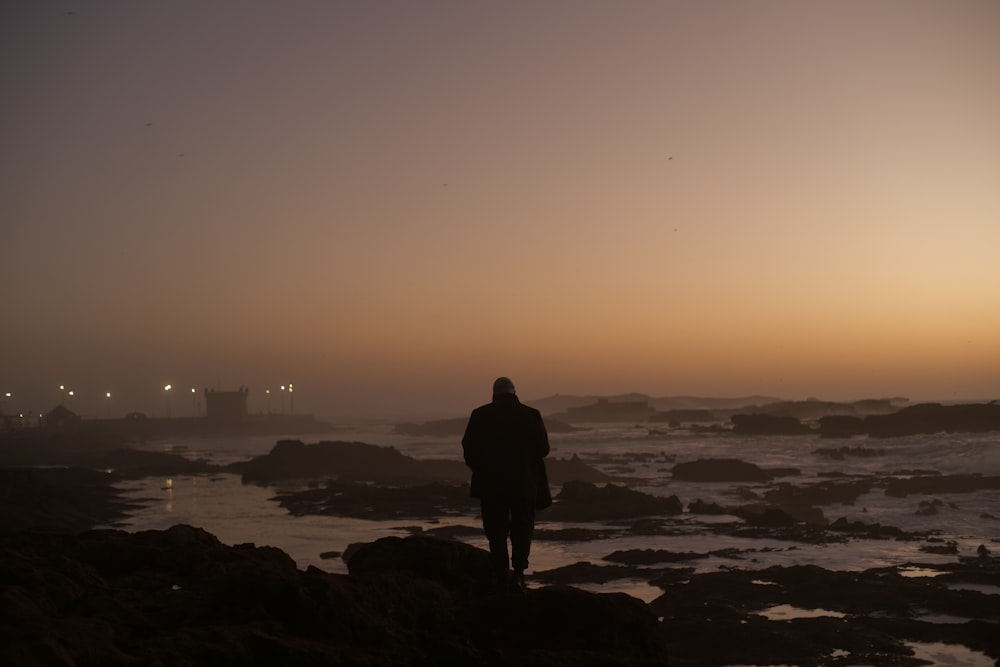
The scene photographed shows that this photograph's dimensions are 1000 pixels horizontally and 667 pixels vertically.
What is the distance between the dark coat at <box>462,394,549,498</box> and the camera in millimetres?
8289

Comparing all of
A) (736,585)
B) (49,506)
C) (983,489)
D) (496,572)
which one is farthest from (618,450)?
(496,572)

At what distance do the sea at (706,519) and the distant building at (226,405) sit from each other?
245 feet

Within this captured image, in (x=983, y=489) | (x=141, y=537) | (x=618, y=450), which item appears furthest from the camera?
(x=618, y=450)

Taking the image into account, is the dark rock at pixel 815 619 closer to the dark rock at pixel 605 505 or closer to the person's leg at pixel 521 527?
the person's leg at pixel 521 527

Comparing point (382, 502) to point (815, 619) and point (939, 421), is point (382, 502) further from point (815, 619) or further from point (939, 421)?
point (939, 421)

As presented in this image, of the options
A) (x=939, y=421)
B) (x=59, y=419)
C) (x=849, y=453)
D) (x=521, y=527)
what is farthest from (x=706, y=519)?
(x=59, y=419)

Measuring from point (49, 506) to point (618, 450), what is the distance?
2108 inches

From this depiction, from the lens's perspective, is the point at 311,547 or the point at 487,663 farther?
the point at 311,547

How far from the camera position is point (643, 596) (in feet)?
50.1

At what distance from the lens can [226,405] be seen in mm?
125688

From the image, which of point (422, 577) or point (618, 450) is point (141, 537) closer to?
point (422, 577)

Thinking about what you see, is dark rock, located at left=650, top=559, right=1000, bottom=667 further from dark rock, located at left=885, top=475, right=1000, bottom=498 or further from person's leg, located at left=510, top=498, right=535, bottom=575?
dark rock, located at left=885, top=475, right=1000, bottom=498

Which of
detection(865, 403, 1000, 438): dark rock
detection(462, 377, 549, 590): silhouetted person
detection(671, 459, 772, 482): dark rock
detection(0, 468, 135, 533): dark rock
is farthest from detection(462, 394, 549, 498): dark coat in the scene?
detection(865, 403, 1000, 438): dark rock

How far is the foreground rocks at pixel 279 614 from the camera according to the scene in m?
5.67
